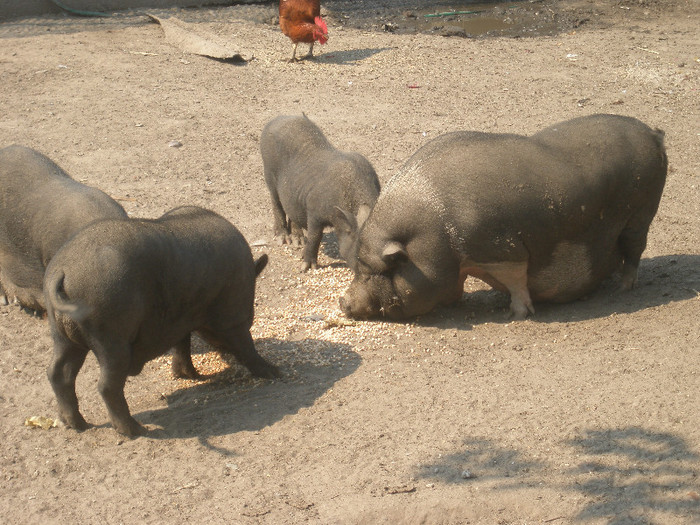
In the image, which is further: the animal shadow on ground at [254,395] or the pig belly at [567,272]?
the pig belly at [567,272]

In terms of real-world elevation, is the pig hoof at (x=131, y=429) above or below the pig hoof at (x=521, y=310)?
below

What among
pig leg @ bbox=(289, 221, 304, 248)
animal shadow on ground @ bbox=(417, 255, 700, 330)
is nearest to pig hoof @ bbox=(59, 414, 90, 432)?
animal shadow on ground @ bbox=(417, 255, 700, 330)

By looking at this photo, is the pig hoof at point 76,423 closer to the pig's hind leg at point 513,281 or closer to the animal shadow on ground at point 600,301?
the animal shadow on ground at point 600,301

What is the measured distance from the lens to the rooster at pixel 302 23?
13.6 m

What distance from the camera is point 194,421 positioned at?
5.61m

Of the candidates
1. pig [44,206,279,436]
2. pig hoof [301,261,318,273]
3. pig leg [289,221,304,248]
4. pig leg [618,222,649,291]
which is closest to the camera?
pig [44,206,279,436]

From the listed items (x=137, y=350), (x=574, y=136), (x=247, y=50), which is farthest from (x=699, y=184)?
(x=247, y=50)

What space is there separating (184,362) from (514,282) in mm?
2603

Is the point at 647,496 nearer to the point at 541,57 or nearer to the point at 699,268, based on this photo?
the point at 699,268

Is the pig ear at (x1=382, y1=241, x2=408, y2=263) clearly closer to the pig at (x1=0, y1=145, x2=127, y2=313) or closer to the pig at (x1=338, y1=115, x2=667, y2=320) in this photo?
the pig at (x1=338, y1=115, x2=667, y2=320)

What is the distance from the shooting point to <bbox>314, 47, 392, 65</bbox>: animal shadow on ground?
13891mm

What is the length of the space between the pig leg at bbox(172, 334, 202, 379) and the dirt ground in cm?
12

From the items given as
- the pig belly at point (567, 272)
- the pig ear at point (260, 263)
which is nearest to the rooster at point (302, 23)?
the pig belly at point (567, 272)

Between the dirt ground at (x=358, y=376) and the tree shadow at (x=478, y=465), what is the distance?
0.01 metres
